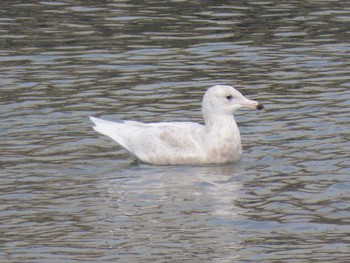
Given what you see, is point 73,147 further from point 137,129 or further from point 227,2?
point 227,2

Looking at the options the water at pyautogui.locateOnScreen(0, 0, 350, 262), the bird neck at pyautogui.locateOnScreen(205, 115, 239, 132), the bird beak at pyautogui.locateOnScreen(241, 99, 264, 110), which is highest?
the bird beak at pyautogui.locateOnScreen(241, 99, 264, 110)

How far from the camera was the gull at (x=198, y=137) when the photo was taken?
51.5 feet

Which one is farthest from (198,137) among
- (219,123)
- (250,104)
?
(250,104)

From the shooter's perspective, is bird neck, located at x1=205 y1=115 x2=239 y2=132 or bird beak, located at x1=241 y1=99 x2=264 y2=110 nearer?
bird beak, located at x1=241 y1=99 x2=264 y2=110

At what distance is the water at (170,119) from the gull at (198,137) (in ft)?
0.60

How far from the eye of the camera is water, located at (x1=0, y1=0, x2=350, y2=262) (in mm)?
12484

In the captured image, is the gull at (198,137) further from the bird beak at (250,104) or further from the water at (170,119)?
the water at (170,119)

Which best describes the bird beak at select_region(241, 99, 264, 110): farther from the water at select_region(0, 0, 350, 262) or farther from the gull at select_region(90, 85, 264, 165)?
the water at select_region(0, 0, 350, 262)

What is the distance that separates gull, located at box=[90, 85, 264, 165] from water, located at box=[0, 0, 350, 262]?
0.18 m

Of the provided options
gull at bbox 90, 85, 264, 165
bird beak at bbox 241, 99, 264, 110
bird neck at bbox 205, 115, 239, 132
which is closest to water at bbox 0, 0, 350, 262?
gull at bbox 90, 85, 264, 165

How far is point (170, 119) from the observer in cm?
1758

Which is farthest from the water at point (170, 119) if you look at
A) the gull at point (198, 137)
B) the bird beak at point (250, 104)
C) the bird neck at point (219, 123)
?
the bird beak at point (250, 104)

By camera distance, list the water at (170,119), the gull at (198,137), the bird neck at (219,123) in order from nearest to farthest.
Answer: the water at (170,119) < the gull at (198,137) < the bird neck at (219,123)

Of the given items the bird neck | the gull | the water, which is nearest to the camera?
the water
